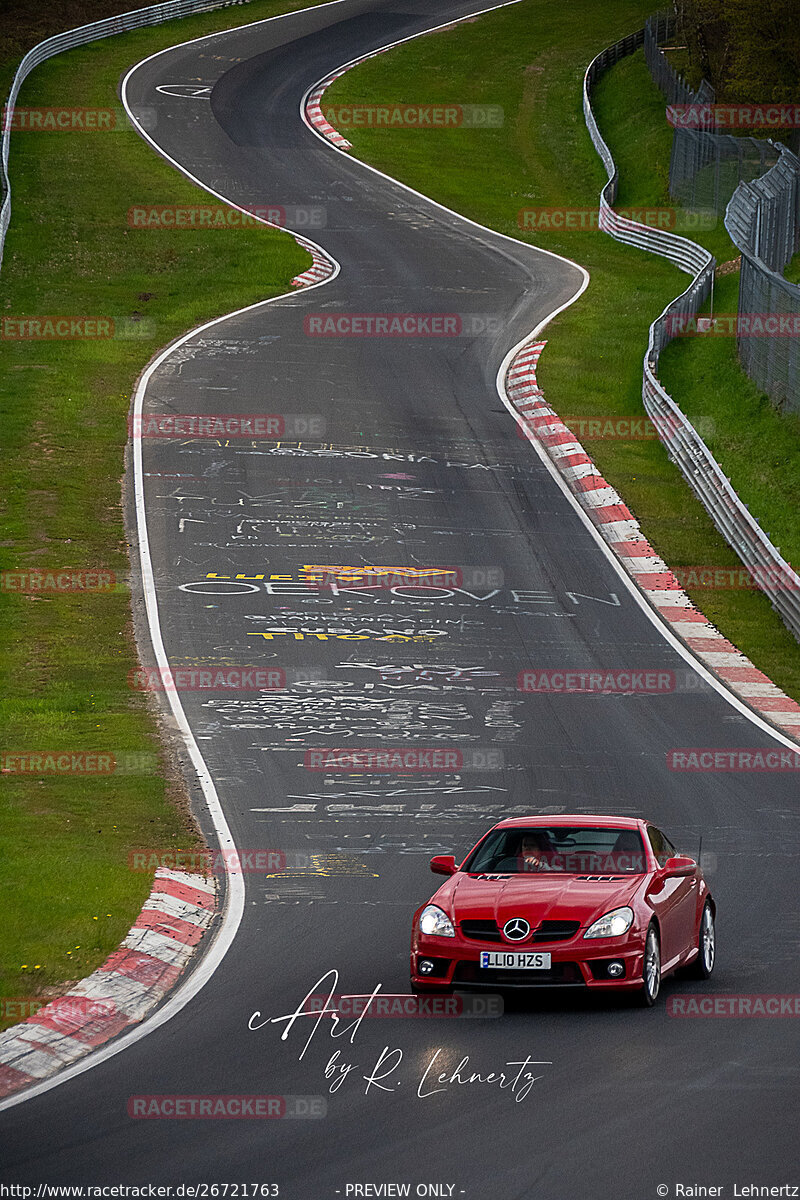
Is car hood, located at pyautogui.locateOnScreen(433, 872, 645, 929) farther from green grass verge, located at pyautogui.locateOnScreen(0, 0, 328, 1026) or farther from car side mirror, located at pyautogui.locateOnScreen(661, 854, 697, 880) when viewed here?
green grass verge, located at pyautogui.locateOnScreen(0, 0, 328, 1026)

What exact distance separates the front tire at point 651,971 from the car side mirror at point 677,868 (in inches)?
25.7

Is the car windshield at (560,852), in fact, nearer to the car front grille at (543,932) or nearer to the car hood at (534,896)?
the car hood at (534,896)

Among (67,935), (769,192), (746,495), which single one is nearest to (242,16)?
(769,192)

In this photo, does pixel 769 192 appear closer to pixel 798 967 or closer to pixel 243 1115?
pixel 798 967

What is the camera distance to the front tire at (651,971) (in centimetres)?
1000

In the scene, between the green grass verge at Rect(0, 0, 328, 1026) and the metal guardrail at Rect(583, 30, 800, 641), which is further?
the metal guardrail at Rect(583, 30, 800, 641)

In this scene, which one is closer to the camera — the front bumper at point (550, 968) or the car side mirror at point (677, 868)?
the front bumper at point (550, 968)

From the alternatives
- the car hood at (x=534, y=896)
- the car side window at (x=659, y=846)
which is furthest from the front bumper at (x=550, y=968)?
the car side window at (x=659, y=846)

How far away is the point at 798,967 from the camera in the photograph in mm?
10656

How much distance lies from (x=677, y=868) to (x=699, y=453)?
1812 cm

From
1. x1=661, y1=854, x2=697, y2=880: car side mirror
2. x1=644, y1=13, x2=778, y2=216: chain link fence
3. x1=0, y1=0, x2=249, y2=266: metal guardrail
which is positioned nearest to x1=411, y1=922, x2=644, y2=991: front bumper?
x1=661, y1=854, x2=697, y2=880: car side mirror

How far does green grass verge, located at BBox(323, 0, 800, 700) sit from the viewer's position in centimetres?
2675

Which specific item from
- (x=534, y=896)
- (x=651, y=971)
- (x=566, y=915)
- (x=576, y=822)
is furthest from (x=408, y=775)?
(x=651, y=971)

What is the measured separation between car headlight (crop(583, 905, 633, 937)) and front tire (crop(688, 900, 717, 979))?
43.7 inches
